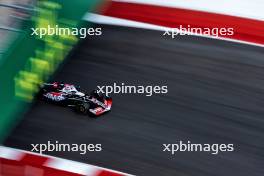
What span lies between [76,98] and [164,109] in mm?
920

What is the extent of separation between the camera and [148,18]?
24.8ft

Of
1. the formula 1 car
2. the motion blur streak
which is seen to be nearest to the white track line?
the motion blur streak

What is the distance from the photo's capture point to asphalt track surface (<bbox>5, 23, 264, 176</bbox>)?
5289 millimetres

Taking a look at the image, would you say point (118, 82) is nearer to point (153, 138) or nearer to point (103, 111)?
point (103, 111)

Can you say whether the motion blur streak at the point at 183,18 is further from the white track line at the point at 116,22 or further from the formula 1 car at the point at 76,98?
the formula 1 car at the point at 76,98

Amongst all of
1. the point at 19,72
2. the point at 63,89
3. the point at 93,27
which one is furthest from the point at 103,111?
the point at 93,27

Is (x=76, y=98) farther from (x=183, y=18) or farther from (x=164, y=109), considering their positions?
(x=183, y=18)

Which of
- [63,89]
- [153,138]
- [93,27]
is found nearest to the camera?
[153,138]

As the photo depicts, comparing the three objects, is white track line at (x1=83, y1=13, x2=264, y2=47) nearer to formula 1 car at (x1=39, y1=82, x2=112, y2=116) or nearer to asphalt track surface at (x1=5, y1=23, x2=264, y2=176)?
asphalt track surface at (x1=5, y1=23, x2=264, y2=176)

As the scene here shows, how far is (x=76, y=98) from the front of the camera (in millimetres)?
5926

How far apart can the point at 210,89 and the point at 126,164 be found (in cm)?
157

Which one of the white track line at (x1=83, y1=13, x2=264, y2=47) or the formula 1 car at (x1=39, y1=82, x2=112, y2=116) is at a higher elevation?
the white track line at (x1=83, y1=13, x2=264, y2=47)

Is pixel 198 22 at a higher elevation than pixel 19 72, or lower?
higher

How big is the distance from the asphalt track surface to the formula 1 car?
75mm
